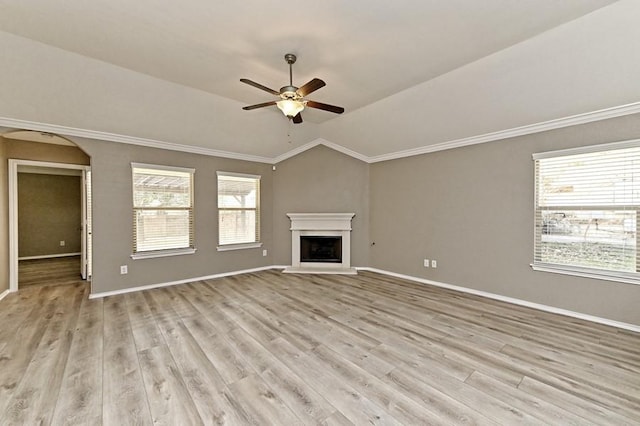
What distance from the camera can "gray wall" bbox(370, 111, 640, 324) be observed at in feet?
10.9

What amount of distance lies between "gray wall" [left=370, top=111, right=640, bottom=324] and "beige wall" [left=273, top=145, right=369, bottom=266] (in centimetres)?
43

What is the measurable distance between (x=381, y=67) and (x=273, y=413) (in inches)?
141

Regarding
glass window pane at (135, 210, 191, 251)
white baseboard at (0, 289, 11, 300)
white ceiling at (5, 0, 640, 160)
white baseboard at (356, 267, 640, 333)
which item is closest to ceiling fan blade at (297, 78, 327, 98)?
white ceiling at (5, 0, 640, 160)

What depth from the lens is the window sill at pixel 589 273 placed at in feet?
10.1

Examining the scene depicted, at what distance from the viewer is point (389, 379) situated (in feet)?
7.00

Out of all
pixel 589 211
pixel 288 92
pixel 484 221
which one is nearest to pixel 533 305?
pixel 484 221

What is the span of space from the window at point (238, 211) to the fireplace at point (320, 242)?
83 centimetres

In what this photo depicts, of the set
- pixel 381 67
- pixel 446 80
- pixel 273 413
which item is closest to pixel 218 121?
pixel 381 67

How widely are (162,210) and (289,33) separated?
3.72 m

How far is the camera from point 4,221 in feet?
13.5

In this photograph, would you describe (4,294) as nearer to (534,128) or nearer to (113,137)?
(113,137)

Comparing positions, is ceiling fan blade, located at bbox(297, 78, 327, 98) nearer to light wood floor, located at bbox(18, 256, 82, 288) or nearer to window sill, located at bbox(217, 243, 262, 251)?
window sill, located at bbox(217, 243, 262, 251)

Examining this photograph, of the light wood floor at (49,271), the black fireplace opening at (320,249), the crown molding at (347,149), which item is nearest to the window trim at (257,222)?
the crown molding at (347,149)

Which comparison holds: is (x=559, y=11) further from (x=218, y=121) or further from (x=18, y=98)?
(x=18, y=98)
